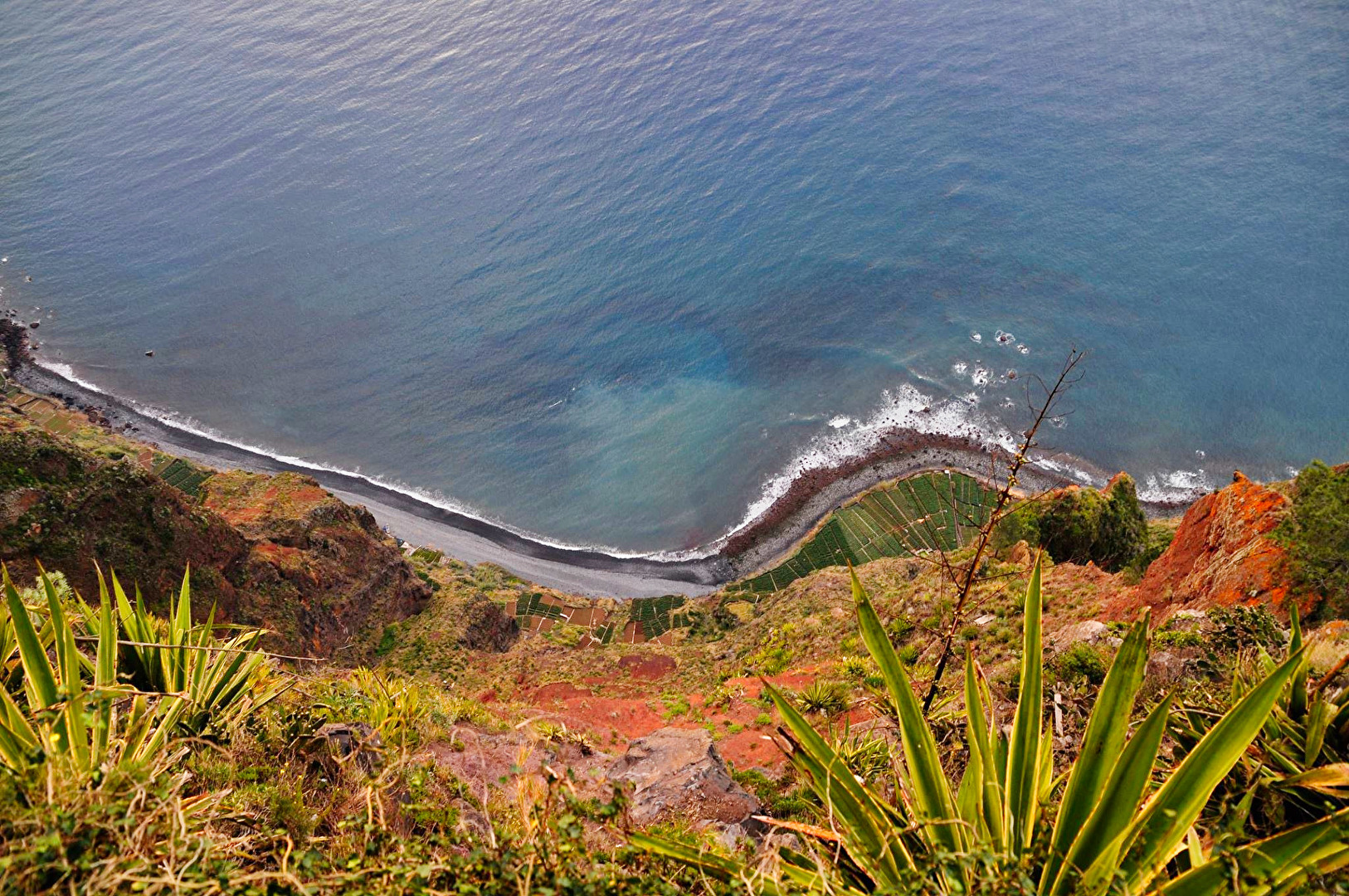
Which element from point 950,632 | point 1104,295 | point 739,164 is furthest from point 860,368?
point 950,632

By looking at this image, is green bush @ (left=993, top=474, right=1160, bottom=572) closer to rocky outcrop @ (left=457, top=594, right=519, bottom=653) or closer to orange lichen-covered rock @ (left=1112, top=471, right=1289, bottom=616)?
orange lichen-covered rock @ (left=1112, top=471, right=1289, bottom=616)

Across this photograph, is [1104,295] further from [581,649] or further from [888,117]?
[581,649]

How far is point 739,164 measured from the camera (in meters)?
55.2

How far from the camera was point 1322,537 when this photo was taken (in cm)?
1297

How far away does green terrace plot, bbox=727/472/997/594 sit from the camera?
120ft

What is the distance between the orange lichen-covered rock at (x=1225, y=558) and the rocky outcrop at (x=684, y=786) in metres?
8.69

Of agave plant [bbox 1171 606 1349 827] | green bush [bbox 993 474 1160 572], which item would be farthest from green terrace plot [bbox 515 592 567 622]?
agave plant [bbox 1171 606 1349 827]

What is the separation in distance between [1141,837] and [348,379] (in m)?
47.3

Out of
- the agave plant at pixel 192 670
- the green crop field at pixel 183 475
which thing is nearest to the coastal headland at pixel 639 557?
the green crop field at pixel 183 475

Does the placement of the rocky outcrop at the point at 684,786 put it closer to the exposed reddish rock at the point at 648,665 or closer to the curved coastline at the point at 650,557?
the exposed reddish rock at the point at 648,665

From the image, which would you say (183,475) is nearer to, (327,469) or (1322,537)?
(327,469)

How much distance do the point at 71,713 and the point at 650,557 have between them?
113 feet

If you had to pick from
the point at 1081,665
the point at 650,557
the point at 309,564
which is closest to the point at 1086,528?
the point at 1081,665

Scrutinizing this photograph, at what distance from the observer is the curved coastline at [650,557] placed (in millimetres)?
37938
